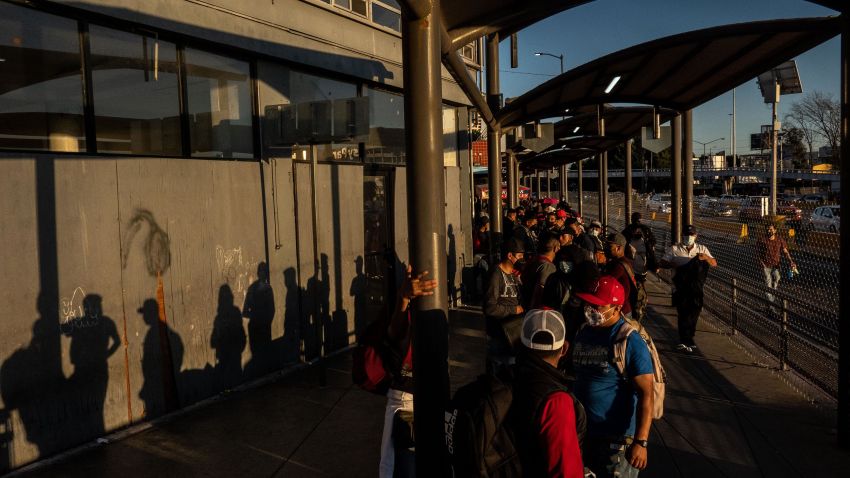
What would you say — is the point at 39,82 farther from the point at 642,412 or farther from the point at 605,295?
the point at 642,412

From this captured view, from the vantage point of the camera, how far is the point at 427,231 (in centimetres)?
364

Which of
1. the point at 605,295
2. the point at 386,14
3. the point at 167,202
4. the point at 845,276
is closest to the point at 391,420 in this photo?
the point at 605,295

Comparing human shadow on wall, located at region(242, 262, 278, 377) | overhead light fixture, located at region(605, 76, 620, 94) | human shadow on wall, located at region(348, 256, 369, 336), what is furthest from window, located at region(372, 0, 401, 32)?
human shadow on wall, located at region(242, 262, 278, 377)

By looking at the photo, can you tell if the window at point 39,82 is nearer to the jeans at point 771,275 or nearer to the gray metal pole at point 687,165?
the gray metal pole at point 687,165

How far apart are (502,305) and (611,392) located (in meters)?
2.40

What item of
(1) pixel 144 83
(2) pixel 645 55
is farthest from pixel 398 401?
(2) pixel 645 55

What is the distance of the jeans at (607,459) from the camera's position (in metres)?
3.82

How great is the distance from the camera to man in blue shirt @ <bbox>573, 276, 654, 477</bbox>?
3.72 m

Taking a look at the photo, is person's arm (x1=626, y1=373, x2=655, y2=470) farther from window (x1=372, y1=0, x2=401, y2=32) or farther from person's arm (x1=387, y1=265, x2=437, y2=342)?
window (x1=372, y1=0, x2=401, y2=32)

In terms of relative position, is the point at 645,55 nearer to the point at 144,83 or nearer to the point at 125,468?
the point at 144,83

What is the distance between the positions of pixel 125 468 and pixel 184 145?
132 inches

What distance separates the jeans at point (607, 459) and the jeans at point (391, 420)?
43.6 inches

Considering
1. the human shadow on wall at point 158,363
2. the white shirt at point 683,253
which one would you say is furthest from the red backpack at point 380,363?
the white shirt at point 683,253

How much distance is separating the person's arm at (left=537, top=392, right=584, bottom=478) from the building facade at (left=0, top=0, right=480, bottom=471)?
192 cm
